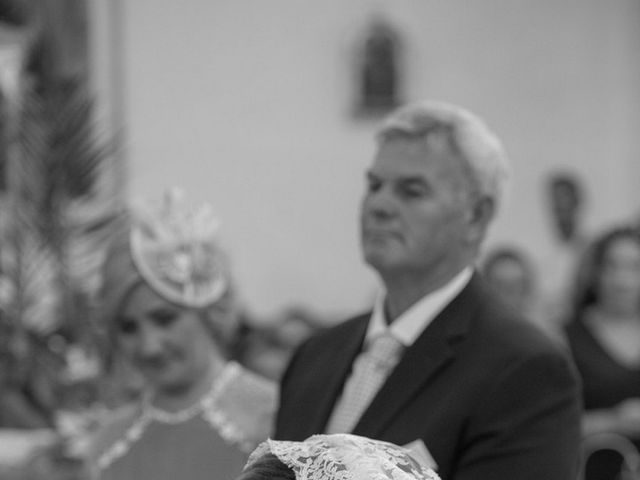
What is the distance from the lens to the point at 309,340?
439 centimetres

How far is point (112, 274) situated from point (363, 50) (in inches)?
380

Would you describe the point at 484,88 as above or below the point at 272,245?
above

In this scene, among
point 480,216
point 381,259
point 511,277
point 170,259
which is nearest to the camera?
point 381,259

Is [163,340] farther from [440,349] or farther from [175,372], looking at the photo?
[440,349]

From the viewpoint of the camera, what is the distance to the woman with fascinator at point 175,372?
4.64 meters

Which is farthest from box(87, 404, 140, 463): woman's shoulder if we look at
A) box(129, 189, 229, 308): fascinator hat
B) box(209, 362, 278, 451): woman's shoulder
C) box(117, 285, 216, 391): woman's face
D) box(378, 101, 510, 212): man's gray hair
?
box(378, 101, 510, 212): man's gray hair

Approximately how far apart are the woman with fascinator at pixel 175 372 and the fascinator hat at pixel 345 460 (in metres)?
1.93

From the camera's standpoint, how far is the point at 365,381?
401 centimetres

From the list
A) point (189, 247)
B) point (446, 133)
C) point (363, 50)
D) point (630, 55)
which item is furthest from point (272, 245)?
point (446, 133)

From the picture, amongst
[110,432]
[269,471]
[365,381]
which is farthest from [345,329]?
[269,471]

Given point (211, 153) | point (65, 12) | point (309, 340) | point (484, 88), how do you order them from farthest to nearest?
point (484, 88)
point (211, 153)
point (65, 12)
point (309, 340)

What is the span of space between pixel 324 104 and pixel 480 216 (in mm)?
10068

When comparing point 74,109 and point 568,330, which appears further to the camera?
point 74,109

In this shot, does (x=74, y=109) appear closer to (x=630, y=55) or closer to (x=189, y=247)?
(x=189, y=247)
